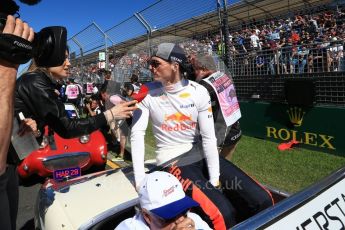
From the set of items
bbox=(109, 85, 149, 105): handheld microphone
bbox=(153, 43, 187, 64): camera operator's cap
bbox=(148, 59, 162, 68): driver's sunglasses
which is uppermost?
bbox=(153, 43, 187, 64): camera operator's cap

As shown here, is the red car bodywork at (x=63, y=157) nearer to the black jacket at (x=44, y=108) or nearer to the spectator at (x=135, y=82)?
the black jacket at (x=44, y=108)

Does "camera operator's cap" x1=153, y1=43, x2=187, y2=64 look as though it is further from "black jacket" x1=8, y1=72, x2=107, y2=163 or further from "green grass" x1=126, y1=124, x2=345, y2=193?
"green grass" x1=126, y1=124, x2=345, y2=193

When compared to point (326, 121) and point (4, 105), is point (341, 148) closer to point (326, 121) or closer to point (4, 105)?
point (326, 121)

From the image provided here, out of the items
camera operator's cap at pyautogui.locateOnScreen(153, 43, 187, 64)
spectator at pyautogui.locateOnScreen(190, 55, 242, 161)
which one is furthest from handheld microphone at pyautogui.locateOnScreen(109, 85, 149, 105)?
spectator at pyautogui.locateOnScreen(190, 55, 242, 161)

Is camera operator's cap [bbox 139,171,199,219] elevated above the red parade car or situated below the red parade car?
above

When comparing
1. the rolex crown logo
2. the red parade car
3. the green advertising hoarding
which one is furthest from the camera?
the rolex crown logo

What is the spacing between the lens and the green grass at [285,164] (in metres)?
4.85

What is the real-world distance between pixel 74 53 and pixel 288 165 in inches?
579

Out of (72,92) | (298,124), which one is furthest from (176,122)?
(72,92)

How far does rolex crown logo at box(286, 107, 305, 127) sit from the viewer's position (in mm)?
6767

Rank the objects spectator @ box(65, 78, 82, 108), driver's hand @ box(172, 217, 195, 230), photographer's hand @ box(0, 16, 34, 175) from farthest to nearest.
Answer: spectator @ box(65, 78, 82, 108) < driver's hand @ box(172, 217, 195, 230) < photographer's hand @ box(0, 16, 34, 175)

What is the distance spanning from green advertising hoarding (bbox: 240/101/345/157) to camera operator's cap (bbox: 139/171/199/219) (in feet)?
16.8

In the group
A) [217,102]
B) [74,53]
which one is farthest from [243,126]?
[74,53]

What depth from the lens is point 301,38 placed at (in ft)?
26.7
